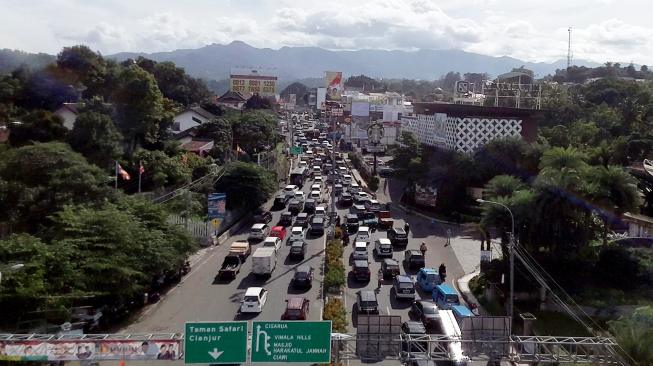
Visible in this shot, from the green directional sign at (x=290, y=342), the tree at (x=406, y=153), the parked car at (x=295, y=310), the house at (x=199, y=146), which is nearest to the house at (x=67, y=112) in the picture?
the house at (x=199, y=146)

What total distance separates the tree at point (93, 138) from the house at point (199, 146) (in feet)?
48.0

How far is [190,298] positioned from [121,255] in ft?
14.7

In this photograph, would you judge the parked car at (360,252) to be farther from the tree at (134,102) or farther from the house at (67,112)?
the house at (67,112)

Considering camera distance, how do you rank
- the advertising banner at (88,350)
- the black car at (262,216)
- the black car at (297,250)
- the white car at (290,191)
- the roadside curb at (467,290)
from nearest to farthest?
the advertising banner at (88,350)
the roadside curb at (467,290)
the black car at (297,250)
the black car at (262,216)
the white car at (290,191)

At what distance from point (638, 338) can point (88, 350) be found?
13834 millimetres

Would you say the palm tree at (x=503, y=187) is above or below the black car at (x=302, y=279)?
above

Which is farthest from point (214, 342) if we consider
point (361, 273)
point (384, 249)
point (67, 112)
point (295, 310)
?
point (67, 112)

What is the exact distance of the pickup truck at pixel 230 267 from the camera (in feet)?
83.9

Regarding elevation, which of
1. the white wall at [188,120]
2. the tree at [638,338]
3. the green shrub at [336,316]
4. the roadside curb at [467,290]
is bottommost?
the roadside curb at [467,290]

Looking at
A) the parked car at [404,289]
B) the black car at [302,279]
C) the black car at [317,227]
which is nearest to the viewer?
the parked car at [404,289]

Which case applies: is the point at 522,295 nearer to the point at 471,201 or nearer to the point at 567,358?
the point at 567,358

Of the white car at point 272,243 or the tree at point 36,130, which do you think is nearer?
the white car at point 272,243

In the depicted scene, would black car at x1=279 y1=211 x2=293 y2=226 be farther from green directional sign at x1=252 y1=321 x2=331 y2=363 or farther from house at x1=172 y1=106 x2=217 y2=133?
green directional sign at x1=252 y1=321 x2=331 y2=363

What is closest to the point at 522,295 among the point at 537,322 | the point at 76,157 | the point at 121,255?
the point at 537,322
